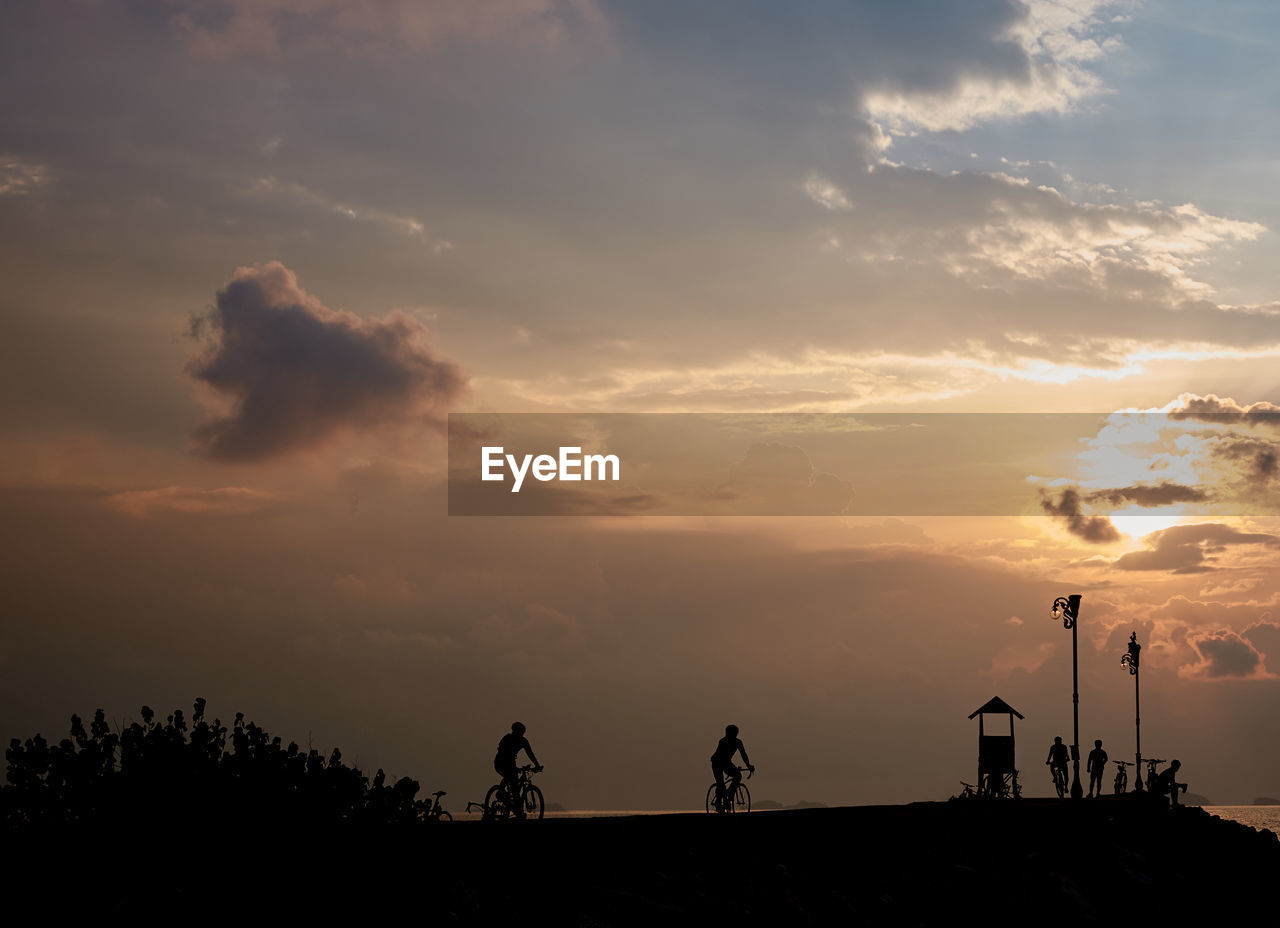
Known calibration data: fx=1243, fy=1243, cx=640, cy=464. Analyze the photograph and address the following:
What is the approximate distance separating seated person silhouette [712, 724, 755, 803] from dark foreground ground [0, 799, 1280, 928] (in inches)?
112

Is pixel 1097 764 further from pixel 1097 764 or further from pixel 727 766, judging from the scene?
pixel 727 766

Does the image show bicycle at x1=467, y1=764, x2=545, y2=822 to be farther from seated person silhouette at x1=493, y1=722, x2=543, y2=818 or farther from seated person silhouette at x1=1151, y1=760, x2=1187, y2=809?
seated person silhouette at x1=1151, y1=760, x2=1187, y2=809

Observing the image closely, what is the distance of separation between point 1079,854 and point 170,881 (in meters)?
18.5

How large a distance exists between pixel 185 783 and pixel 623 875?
16.1m

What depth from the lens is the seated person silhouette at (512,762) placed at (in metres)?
Result: 25.4

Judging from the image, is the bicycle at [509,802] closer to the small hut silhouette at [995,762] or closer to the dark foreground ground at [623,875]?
the dark foreground ground at [623,875]

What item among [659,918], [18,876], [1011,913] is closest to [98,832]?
[18,876]

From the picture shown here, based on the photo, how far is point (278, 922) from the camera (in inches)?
777

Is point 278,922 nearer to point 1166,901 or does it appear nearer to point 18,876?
point 18,876

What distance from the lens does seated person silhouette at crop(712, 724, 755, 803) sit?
90.4 feet

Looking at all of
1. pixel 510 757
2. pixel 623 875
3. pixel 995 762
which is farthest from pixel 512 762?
pixel 995 762

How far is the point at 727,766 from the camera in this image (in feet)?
90.5

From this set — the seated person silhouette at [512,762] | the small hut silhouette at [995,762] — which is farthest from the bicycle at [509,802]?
the small hut silhouette at [995,762]

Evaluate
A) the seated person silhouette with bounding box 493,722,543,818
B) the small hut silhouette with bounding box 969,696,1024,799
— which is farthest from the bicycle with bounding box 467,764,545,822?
the small hut silhouette with bounding box 969,696,1024,799
